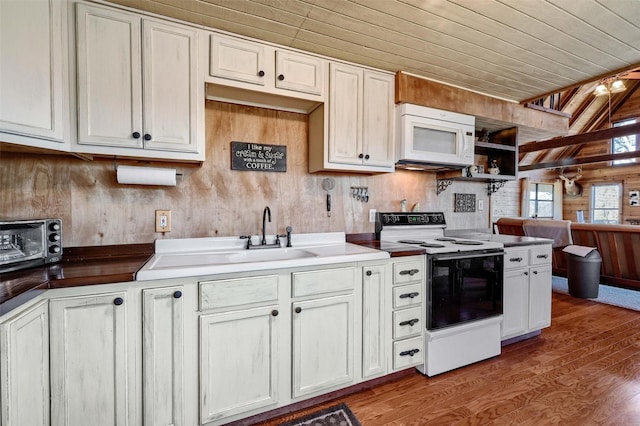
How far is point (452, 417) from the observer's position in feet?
5.41

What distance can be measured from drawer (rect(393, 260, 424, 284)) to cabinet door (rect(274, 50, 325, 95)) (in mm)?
1291

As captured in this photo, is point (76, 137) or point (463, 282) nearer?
point (76, 137)

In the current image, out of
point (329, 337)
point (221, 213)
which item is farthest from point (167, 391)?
point (221, 213)

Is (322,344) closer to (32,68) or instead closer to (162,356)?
(162,356)

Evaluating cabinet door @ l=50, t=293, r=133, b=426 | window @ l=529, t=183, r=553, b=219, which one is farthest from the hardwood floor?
window @ l=529, t=183, r=553, b=219

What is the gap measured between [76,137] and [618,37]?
3254 mm

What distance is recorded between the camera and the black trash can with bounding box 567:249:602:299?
144 inches

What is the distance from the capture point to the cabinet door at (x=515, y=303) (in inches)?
93.6

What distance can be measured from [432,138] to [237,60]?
1.60 metres

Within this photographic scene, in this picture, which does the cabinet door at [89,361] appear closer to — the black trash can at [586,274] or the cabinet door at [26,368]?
A: the cabinet door at [26,368]

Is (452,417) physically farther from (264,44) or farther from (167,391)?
(264,44)

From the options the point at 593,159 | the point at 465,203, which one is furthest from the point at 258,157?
the point at 593,159

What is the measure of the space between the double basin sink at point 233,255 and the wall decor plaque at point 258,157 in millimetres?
517

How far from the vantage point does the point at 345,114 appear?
2088 millimetres
